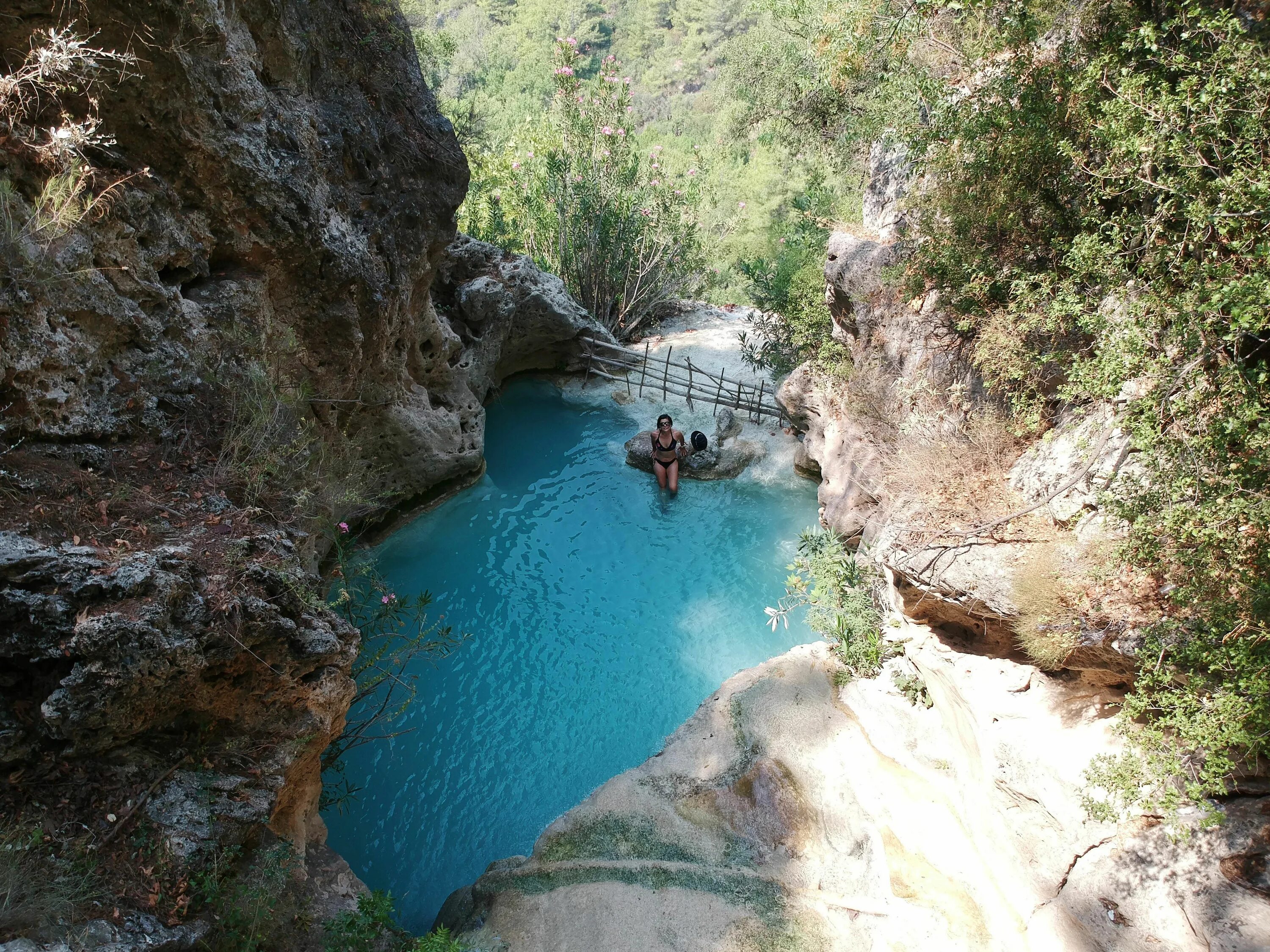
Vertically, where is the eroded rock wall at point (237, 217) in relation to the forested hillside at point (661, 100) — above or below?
below

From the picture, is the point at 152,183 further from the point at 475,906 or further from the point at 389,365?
the point at 475,906

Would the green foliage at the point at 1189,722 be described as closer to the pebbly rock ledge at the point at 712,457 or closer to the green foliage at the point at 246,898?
the green foliage at the point at 246,898

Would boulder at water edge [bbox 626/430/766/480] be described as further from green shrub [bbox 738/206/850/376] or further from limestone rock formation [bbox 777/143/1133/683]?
A: green shrub [bbox 738/206/850/376]

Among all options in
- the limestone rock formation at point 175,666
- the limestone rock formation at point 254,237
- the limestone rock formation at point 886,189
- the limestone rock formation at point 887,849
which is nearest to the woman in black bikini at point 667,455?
the limestone rock formation at point 254,237

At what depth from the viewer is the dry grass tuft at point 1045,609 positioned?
15.1 ft

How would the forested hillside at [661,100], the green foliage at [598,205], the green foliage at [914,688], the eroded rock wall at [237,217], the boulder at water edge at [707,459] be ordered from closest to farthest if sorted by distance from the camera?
the eroded rock wall at [237,217] < the green foliage at [914,688] < the boulder at water edge at [707,459] < the forested hillside at [661,100] < the green foliage at [598,205]

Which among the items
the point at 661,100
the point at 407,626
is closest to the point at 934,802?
the point at 407,626

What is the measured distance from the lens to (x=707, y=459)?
38.7 ft

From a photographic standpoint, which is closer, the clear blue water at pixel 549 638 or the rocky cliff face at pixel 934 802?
the rocky cliff face at pixel 934 802

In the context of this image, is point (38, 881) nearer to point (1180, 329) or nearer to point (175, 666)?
point (175, 666)

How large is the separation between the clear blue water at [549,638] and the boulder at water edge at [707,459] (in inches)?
8.2

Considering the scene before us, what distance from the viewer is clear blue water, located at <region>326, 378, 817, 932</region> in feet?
20.8

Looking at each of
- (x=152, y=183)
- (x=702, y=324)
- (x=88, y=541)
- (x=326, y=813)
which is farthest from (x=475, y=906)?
(x=702, y=324)

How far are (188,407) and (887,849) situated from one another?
21.2ft
